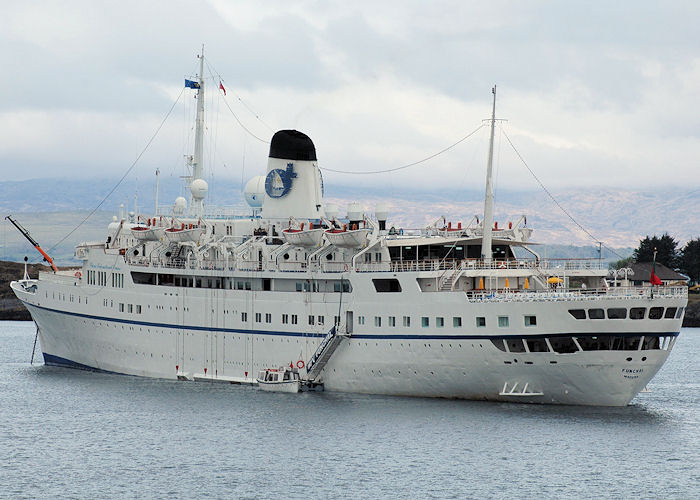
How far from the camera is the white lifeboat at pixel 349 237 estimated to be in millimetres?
47562

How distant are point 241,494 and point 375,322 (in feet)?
47.9

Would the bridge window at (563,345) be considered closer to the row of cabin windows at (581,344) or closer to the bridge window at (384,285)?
the row of cabin windows at (581,344)

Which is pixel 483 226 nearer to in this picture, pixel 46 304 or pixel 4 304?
pixel 46 304

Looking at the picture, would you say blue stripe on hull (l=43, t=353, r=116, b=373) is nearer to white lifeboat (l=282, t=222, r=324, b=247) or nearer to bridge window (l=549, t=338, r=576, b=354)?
white lifeboat (l=282, t=222, r=324, b=247)

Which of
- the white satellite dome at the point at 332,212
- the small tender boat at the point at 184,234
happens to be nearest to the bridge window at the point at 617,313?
the white satellite dome at the point at 332,212

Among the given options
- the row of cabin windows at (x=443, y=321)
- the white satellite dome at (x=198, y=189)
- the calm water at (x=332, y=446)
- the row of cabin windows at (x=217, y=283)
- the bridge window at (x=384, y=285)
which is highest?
the white satellite dome at (x=198, y=189)

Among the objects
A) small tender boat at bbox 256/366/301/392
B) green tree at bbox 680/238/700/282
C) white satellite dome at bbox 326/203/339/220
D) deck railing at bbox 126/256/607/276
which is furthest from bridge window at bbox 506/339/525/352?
green tree at bbox 680/238/700/282

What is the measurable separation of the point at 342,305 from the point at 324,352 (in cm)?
214

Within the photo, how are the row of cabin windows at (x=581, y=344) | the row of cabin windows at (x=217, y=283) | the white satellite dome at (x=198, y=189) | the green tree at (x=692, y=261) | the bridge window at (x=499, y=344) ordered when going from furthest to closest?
1. the green tree at (x=692, y=261)
2. the white satellite dome at (x=198, y=189)
3. the row of cabin windows at (x=217, y=283)
4. the bridge window at (x=499, y=344)
5. the row of cabin windows at (x=581, y=344)

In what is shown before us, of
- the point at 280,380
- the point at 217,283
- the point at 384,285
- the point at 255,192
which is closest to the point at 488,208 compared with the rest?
the point at 384,285

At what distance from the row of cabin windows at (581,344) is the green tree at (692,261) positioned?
77448 mm

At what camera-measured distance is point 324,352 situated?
46.8 metres

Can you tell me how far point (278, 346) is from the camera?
48.8 metres

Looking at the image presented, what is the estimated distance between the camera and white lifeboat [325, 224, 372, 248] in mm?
47562
